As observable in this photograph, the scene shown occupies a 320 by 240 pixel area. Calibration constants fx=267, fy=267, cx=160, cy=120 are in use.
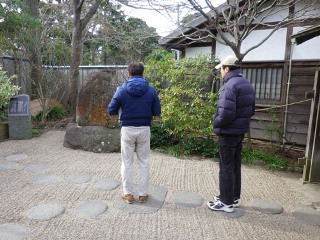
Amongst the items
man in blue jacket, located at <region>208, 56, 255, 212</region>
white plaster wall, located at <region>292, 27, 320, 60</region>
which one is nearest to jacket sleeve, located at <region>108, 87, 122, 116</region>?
man in blue jacket, located at <region>208, 56, 255, 212</region>

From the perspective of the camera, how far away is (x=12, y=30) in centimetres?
795

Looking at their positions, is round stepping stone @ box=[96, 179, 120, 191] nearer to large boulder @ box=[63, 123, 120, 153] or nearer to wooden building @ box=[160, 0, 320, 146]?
large boulder @ box=[63, 123, 120, 153]

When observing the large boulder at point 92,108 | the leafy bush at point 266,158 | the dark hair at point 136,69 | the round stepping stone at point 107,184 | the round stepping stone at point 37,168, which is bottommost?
the round stepping stone at point 107,184

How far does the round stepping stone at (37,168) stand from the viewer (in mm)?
4629

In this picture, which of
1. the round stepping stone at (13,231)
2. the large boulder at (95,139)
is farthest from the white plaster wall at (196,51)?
the round stepping stone at (13,231)

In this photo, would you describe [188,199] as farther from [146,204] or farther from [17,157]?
[17,157]

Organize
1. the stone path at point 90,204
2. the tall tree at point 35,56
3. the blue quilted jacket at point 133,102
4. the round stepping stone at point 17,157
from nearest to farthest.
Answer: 1. the stone path at point 90,204
2. the blue quilted jacket at point 133,102
3. the round stepping stone at point 17,157
4. the tall tree at point 35,56

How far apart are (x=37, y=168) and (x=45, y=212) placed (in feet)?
5.71

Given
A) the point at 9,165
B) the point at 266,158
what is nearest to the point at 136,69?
the point at 9,165

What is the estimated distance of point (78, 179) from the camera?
4.32m

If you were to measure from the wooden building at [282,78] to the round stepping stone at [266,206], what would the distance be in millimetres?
3106

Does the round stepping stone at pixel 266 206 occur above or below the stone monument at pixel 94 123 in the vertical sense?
below

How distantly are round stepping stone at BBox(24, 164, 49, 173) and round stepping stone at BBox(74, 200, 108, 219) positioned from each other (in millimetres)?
1559

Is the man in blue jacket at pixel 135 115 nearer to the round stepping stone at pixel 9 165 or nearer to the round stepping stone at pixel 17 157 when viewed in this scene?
the round stepping stone at pixel 9 165
